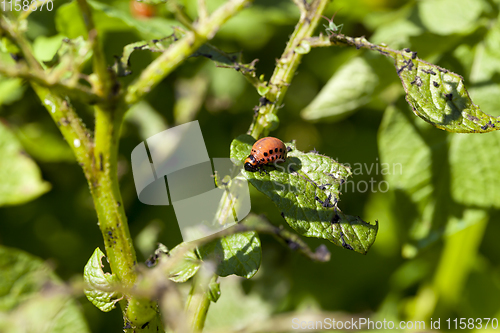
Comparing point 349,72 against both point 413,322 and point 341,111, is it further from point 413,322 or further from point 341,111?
point 413,322

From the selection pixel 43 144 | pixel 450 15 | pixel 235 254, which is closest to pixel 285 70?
pixel 235 254

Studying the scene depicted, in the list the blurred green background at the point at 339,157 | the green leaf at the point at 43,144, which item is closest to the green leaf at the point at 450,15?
the blurred green background at the point at 339,157

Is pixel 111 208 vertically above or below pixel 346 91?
above

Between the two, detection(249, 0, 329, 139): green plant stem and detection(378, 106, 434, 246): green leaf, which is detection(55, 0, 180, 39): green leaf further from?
detection(378, 106, 434, 246): green leaf

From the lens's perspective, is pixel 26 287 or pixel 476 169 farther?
pixel 476 169

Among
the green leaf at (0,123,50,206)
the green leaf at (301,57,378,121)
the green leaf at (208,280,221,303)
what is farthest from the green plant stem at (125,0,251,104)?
the green leaf at (301,57,378,121)

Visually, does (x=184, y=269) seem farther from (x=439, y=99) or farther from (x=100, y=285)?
(x=439, y=99)
